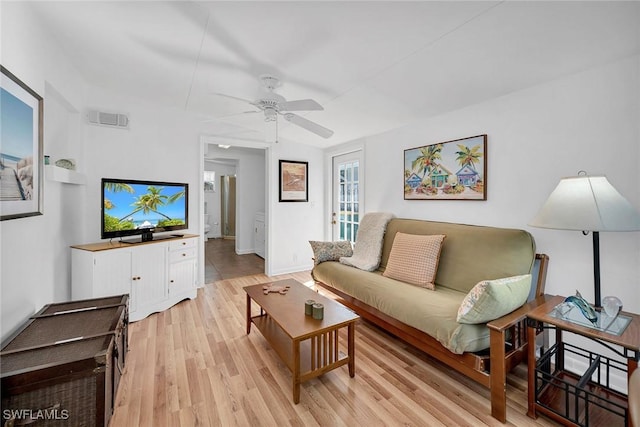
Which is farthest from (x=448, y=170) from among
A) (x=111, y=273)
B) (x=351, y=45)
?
(x=111, y=273)

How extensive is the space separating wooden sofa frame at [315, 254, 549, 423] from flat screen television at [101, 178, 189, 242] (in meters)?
2.64

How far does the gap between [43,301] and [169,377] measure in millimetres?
1085

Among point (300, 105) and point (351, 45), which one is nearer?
point (351, 45)

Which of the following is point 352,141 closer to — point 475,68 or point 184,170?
point 475,68

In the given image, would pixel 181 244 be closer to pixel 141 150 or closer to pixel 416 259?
pixel 141 150

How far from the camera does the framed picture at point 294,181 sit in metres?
4.31

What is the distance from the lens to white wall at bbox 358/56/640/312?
1692 mm

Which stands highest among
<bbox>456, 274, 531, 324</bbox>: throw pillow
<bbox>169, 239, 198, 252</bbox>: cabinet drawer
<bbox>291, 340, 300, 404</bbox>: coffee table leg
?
<bbox>169, 239, 198, 252</bbox>: cabinet drawer

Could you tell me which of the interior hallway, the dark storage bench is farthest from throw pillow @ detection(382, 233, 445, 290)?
the interior hallway

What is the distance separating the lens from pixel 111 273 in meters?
2.54

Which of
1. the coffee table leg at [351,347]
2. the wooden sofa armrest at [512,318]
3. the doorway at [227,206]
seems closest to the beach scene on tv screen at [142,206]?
the coffee table leg at [351,347]

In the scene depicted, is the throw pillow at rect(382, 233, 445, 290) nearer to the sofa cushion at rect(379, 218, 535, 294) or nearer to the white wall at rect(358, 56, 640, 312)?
the sofa cushion at rect(379, 218, 535, 294)

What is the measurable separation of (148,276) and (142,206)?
787mm

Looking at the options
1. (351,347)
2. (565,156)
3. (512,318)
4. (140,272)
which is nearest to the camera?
(512,318)
